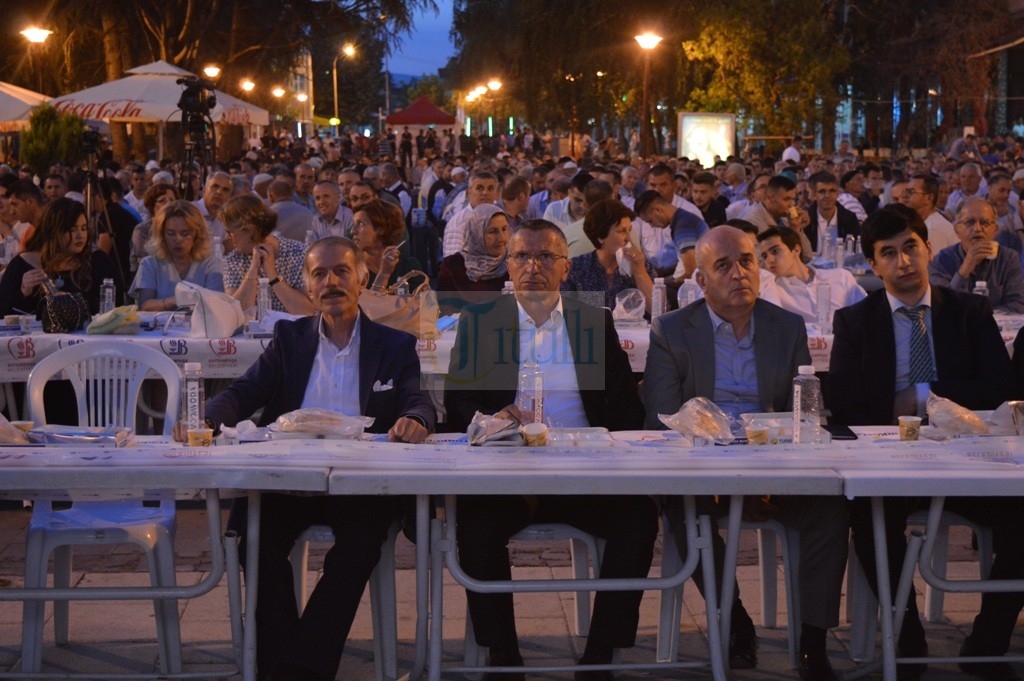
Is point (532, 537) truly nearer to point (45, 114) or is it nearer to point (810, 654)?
point (810, 654)

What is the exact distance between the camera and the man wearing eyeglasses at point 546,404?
4488 millimetres

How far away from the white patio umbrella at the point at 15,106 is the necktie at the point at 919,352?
60.8ft

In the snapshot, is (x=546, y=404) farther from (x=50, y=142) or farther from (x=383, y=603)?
(x=50, y=142)

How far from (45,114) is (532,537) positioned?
57.8 ft

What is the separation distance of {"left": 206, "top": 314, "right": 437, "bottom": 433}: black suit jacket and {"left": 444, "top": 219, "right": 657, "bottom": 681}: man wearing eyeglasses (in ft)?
0.83

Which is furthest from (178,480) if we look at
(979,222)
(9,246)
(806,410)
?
(9,246)

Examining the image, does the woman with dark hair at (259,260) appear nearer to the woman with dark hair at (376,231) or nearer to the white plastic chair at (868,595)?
the woman with dark hair at (376,231)

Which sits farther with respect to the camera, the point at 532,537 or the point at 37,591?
the point at 532,537

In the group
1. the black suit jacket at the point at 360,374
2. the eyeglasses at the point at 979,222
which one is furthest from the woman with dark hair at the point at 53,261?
the eyeglasses at the point at 979,222

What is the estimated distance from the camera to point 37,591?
4273 mm

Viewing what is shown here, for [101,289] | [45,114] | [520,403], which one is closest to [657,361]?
[520,403]

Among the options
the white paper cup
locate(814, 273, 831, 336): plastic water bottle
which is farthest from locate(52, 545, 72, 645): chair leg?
locate(814, 273, 831, 336): plastic water bottle

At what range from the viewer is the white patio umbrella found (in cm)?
2167

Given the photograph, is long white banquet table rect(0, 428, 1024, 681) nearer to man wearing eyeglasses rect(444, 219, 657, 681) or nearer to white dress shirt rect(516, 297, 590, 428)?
man wearing eyeglasses rect(444, 219, 657, 681)
